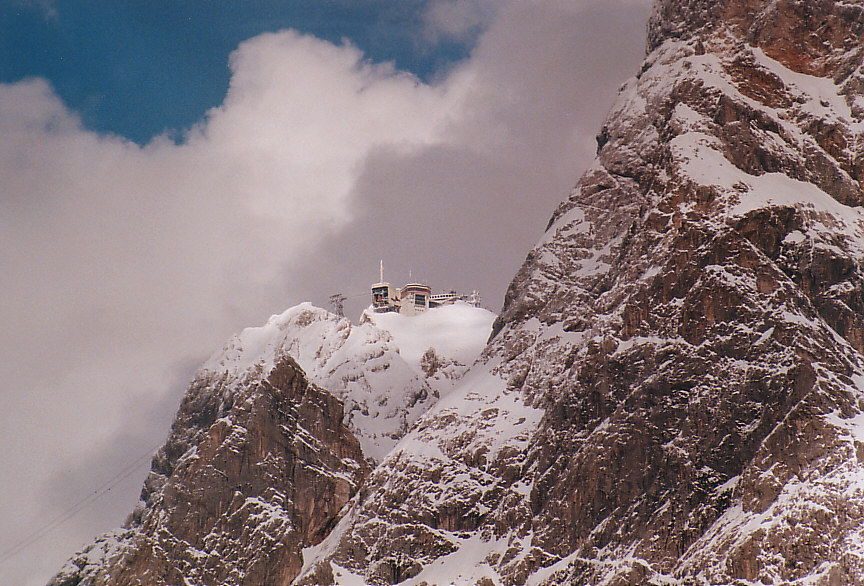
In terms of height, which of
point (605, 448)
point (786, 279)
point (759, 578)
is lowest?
point (759, 578)

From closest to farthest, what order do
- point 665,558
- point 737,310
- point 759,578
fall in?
point 759,578 → point 665,558 → point 737,310

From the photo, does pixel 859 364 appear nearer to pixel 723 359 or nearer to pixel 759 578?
pixel 723 359

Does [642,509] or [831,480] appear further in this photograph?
[642,509]

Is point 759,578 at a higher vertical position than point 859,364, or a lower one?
lower

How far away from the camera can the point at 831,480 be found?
171375 mm

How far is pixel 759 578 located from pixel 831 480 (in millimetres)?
14778

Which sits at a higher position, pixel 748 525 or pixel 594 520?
pixel 594 520

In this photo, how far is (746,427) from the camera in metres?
188

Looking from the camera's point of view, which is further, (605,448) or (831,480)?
(605,448)

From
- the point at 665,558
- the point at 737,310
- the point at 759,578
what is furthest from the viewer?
the point at 737,310

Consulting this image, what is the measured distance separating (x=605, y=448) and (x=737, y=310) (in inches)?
1054

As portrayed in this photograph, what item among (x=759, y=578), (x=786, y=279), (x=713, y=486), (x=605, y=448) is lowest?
(x=759, y=578)

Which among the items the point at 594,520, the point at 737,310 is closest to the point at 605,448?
the point at 594,520

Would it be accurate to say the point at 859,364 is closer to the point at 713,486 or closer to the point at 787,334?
the point at 787,334
